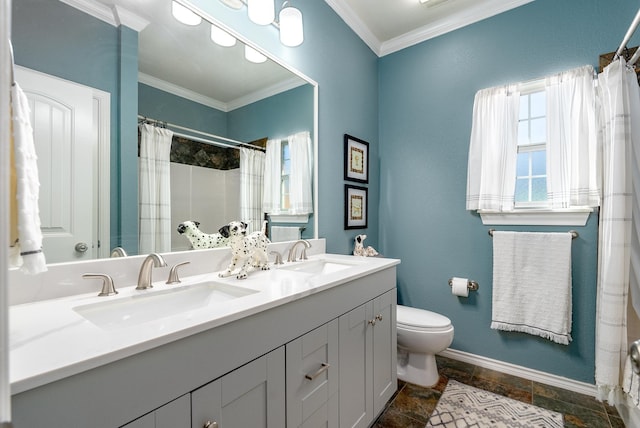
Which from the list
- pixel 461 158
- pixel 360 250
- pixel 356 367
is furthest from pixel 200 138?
pixel 461 158

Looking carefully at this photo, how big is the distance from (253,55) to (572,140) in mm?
2100

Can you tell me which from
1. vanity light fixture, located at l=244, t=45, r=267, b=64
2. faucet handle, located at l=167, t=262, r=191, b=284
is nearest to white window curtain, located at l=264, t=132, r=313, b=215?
vanity light fixture, located at l=244, t=45, r=267, b=64

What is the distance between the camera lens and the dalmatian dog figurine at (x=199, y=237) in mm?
1321

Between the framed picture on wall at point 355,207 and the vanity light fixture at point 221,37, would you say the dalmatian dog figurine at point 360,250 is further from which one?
the vanity light fixture at point 221,37

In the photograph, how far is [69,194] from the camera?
984 millimetres

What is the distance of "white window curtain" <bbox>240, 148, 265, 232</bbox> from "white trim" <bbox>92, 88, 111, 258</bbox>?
615mm

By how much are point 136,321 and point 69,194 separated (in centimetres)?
49

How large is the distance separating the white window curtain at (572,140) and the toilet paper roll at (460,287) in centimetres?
81

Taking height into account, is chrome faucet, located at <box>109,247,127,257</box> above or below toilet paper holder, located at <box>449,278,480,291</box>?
above

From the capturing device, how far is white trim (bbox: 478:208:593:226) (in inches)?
75.1

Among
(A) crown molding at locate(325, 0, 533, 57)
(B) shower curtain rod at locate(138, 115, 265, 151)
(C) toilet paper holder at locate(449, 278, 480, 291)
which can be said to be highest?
(A) crown molding at locate(325, 0, 533, 57)

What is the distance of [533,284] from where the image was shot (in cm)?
203

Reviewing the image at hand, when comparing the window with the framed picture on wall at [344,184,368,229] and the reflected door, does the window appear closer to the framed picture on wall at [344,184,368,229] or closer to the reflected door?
the framed picture on wall at [344,184,368,229]

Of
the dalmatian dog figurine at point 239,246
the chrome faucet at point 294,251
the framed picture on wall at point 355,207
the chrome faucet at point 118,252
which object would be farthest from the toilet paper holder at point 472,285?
the chrome faucet at point 118,252
